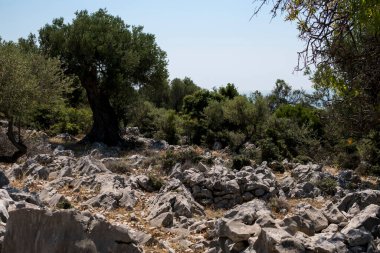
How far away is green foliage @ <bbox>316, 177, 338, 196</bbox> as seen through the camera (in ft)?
51.4

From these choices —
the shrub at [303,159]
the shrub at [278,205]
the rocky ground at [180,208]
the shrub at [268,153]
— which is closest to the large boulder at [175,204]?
the rocky ground at [180,208]

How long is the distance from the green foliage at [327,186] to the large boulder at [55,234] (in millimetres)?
9840

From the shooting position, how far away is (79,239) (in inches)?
291

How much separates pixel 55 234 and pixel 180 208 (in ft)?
17.7

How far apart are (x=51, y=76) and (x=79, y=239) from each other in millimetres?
14024

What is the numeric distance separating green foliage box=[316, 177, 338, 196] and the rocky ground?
3 cm

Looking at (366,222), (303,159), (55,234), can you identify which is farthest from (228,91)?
(55,234)

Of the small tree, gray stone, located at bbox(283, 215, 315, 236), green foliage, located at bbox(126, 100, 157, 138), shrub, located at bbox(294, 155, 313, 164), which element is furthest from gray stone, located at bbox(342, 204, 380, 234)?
green foliage, located at bbox(126, 100, 157, 138)

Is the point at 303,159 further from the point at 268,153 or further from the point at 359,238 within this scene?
the point at 359,238

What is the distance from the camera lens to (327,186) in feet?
51.9

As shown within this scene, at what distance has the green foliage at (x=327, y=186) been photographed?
1568cm

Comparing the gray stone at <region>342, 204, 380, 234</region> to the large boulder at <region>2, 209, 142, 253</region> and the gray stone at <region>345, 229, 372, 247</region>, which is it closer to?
the gray stone at <region>345, 229, 372, 247</region>

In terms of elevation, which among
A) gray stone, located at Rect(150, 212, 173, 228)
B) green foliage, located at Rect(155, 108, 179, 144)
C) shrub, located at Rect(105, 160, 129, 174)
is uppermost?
green foliage, located at Rect(155, 108, 179, 144)

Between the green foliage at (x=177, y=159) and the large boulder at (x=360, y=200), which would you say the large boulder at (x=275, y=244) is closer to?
the large boulder at (x=360, y=200)
